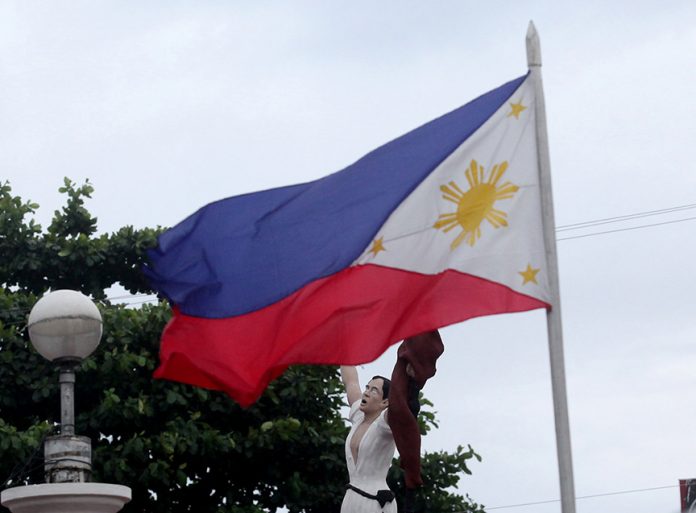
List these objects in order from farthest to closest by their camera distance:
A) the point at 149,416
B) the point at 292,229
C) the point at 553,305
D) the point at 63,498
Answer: the point at 149,416
the point at 63,498
the point at 292,229
the point at 553,305

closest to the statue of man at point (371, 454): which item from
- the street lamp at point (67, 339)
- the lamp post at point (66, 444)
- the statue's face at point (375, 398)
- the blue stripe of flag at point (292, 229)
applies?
the statue's face at point (375, 398)

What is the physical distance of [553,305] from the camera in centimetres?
966

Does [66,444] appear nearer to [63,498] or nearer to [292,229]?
[63,498]

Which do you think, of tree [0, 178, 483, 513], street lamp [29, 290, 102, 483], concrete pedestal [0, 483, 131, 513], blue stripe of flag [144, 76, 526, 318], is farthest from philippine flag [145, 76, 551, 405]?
tree [0, 178, 483, 513]

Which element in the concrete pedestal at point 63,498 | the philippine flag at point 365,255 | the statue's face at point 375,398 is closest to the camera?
the philippine flag at point 365,255

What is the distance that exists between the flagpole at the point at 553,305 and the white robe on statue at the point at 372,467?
10.7ft

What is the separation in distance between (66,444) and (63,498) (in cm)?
50

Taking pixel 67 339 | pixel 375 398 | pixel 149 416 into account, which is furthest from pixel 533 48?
pixel 149 416

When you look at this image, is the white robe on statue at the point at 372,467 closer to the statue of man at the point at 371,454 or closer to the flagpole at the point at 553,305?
the statue of man at the point at 371,454

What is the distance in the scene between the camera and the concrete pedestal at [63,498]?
12.6 meters

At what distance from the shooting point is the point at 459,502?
882 inches

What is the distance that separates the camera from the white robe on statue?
500 inches

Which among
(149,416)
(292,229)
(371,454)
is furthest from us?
(149,416)

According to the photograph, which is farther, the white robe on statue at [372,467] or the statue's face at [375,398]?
the statue's face at [375,398]
